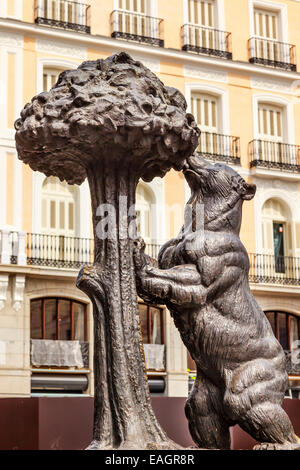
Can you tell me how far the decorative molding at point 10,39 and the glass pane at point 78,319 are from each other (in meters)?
6.60

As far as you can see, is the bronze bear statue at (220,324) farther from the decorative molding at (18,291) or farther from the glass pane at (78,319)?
the glass pane at (78,319)

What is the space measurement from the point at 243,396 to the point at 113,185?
1.28m

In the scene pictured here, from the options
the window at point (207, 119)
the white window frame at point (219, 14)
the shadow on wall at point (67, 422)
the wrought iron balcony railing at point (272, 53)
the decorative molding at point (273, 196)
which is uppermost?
the white window frame at point (219, 14)

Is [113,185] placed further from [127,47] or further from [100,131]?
[127,47]

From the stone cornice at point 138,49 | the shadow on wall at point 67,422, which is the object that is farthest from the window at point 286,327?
the shadow on wall at point 67,422

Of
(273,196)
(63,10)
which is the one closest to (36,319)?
(273,196)

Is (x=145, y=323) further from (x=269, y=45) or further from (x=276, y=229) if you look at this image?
(x=269, y=45)

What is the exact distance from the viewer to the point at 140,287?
407 centimetres

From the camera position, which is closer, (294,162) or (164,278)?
(164,278)

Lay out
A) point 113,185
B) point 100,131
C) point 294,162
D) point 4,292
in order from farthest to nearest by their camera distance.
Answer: point 294,162
point 4,292
point 113,185
point 100,131

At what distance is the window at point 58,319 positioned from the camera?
18797 mm

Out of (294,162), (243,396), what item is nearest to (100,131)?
(243,396)

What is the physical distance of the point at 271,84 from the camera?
22625mm

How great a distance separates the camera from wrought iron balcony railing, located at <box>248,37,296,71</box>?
22.5 m
